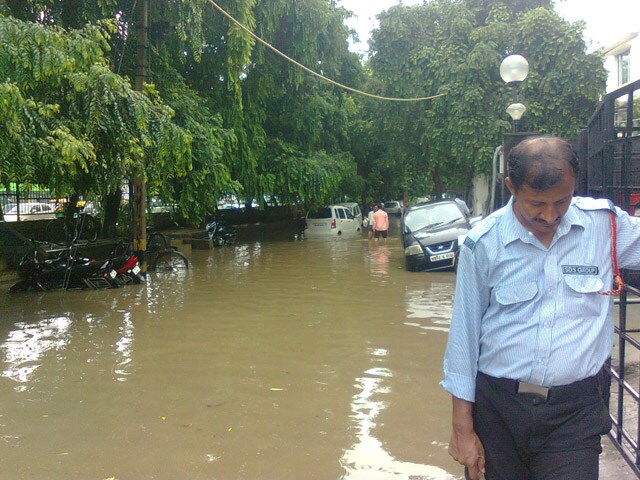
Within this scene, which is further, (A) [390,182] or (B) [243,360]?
(A) [390,182]

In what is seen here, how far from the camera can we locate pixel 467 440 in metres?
2.39

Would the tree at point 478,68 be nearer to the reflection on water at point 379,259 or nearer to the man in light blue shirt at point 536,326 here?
the reflection on water at point 379,259

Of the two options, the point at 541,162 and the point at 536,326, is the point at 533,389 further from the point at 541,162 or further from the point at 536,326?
the point at 541,162

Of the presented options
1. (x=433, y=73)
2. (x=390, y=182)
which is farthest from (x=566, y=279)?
(x=390, y=182)

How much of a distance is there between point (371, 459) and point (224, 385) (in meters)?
2.17

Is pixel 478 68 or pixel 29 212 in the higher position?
pixel 478 68

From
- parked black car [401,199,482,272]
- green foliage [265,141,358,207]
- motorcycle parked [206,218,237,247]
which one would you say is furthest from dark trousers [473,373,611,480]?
motorcycle parked [206,218,237,247]

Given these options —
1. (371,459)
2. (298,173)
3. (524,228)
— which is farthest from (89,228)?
(524,228)

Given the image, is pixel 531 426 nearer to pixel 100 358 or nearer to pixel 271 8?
pixel 100 358

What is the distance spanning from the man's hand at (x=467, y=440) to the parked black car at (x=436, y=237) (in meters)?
12.6

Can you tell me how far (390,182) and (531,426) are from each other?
4100 centimetres

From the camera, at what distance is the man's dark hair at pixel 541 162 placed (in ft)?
7.29

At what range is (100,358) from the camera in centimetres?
758

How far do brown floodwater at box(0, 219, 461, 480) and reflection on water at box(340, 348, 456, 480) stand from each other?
0.05 feet
